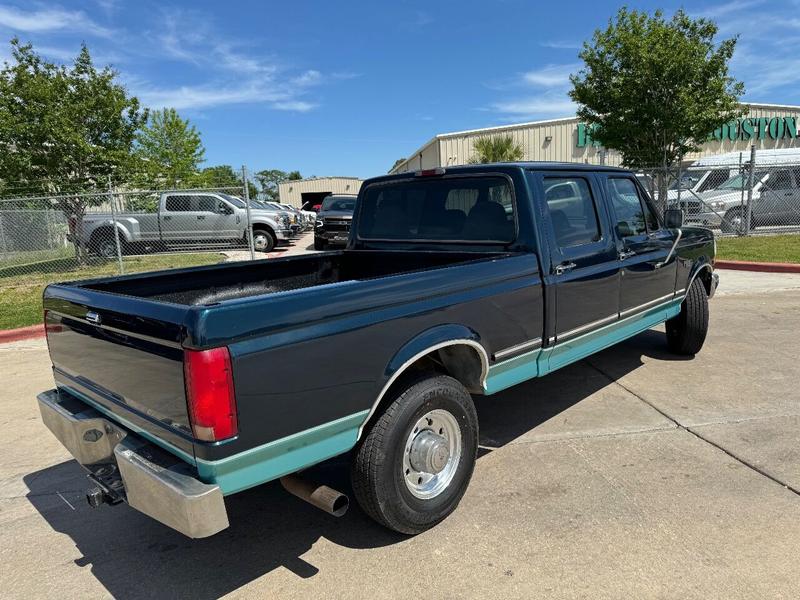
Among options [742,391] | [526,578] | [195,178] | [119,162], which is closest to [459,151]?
[195,178]

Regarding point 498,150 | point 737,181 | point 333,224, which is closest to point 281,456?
point 333,224

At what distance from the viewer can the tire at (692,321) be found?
216 inches

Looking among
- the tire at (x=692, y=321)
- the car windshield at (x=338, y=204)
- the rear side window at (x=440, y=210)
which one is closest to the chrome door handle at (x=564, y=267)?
the rear side window at (x=440, y=210)

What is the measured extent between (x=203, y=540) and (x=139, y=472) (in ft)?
3.14

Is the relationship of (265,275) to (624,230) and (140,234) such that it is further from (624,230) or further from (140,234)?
(140,234)

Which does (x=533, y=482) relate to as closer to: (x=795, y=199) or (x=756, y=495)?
(x=756, y=495)

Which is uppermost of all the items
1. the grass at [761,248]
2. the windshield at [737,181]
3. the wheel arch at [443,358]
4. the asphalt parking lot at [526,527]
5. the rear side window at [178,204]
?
the rear side window at [178,204]

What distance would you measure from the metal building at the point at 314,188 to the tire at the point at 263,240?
43751 millimetres

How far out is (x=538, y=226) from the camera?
3545 millimetres

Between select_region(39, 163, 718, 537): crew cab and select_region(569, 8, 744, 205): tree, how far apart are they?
11156mm

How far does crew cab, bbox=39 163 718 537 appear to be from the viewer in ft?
6.94

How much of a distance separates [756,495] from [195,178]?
120 feet

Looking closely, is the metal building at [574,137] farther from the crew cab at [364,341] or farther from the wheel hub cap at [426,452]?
the wheel hub cap at [426,452]

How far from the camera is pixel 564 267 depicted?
11.9 ft
